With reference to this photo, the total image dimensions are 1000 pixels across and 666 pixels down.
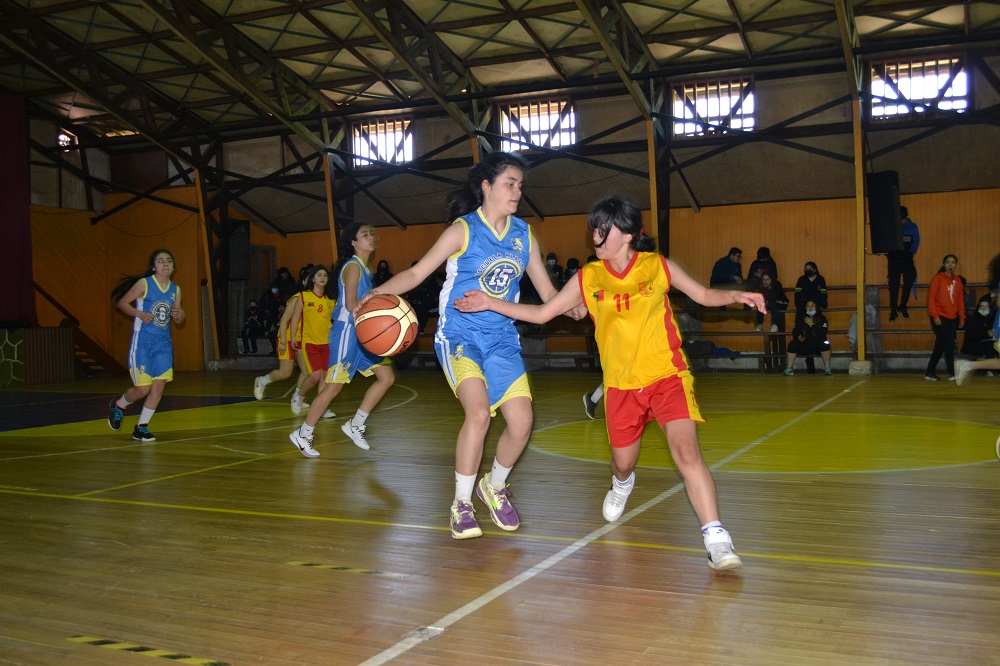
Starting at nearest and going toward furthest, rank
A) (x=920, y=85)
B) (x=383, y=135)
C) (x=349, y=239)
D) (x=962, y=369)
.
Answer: (x=349, y=239)
(x=962, y=369)
(x=920, y=85)
(x=383, y=135)

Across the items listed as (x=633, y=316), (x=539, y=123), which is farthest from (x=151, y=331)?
(x=539, y=123)

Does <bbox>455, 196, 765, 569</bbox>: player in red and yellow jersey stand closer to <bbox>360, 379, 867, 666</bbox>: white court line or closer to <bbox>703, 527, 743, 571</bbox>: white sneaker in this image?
<bbox>703, 527, 743, 571</bbox>: white sneaker

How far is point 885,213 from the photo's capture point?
50.5 feet

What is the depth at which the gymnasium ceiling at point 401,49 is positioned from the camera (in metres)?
15.8

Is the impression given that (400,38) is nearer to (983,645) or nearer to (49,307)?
(49,307)

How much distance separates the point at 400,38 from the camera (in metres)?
16.0

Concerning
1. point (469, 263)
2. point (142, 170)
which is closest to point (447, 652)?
point (469, 263)

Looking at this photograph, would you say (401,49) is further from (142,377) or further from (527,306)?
(527,306)

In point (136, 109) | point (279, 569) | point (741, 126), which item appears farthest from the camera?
point (136, 109)

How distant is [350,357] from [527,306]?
3918mm

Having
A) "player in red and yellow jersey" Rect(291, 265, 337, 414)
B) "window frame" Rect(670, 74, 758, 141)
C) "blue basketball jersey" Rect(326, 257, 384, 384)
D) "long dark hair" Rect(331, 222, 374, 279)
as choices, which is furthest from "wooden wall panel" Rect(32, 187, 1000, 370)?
"long dark hair" Rect(331, 222, 374, 279)

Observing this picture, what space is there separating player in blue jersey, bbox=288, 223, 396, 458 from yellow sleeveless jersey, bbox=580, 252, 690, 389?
3527 mm

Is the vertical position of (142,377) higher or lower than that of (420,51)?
lower

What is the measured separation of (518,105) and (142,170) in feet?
34.2
